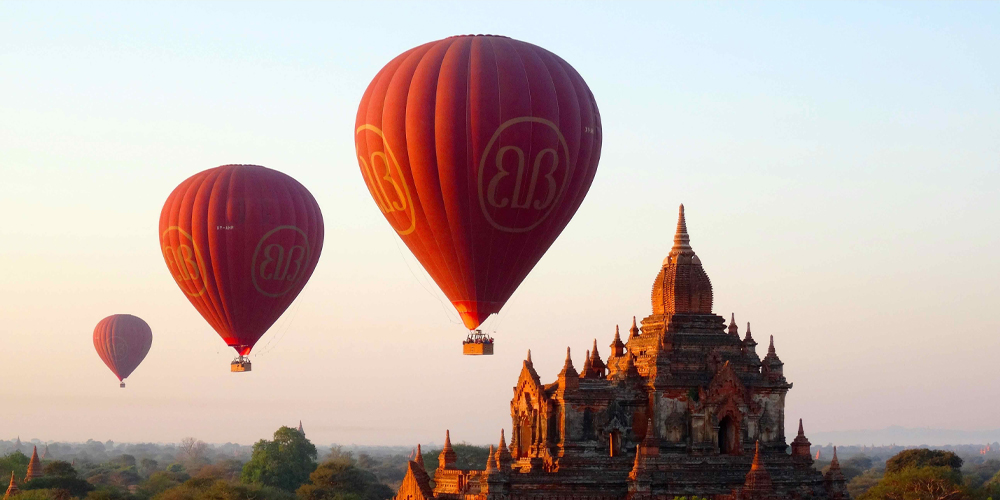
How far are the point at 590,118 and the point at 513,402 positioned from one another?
14014 mm

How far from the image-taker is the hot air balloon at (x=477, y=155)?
43.8 metres

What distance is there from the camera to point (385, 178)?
45.7m

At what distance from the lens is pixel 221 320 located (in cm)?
6012

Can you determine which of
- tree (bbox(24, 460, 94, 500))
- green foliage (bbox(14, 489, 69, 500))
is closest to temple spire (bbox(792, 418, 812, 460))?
green foliage (bbox(14, 489, 69, 500))

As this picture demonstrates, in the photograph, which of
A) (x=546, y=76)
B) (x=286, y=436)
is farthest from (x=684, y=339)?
(x=286, y=436)

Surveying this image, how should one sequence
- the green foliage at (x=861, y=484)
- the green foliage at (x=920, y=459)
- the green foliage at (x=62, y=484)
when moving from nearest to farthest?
the green foliage at (x=62, y=484) → the green foliage at (x=920, y=459) → the green foliage at (x=861, y=484)

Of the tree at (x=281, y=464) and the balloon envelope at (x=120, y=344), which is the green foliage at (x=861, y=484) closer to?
the tree at (x=281, y=464)

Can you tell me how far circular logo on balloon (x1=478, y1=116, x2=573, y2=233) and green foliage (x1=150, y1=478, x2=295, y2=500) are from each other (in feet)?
157

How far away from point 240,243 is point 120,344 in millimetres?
50212

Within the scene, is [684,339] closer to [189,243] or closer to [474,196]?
[474,196]

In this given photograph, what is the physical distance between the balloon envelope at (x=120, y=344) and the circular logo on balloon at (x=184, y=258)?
154 ft

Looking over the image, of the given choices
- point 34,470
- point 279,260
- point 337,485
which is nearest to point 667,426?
point 279,260

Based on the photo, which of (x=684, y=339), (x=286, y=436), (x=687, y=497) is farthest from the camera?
(x=286, y=436)

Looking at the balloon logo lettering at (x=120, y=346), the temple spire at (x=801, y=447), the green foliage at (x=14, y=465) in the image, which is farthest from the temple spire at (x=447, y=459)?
the green foliage at (x=14, y=465)
